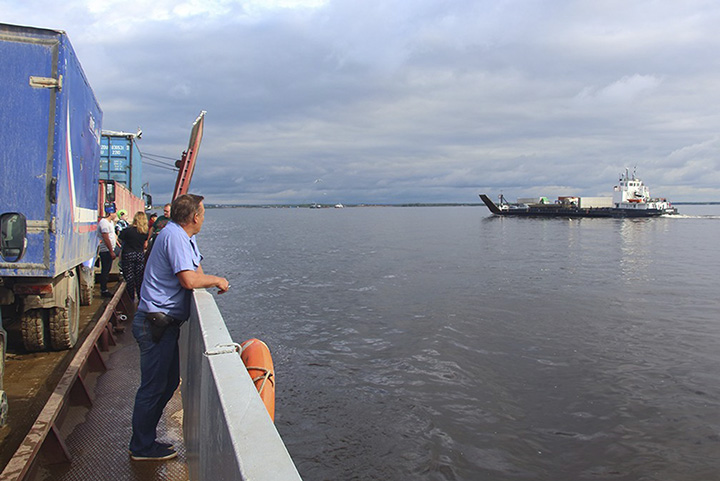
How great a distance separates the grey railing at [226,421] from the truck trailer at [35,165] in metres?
3.03

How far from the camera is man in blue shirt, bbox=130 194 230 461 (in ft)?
12.3

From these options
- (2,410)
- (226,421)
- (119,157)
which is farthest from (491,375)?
(119,157)

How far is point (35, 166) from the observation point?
5586mm

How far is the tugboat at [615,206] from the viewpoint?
8369 centimetres

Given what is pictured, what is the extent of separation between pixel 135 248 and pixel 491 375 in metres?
6.90

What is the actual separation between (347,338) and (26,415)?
7.56 m

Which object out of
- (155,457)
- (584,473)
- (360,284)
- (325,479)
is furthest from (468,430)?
(360,284)

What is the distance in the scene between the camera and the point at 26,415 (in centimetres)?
Answer: 491

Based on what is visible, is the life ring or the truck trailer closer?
the life ring

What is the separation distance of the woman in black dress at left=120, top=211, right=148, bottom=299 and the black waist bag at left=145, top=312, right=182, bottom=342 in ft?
18.7

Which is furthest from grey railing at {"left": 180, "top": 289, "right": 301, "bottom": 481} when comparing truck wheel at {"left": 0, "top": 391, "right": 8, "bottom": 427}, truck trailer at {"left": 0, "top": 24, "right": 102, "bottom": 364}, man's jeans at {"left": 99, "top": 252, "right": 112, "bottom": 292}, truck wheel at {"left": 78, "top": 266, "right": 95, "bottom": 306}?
man's jeans at {"left": 99, "top": 252, "right": 112, "bottom": 292}

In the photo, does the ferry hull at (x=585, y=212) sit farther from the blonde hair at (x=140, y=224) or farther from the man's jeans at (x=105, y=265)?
the blonde hair at (x=140, y=224)

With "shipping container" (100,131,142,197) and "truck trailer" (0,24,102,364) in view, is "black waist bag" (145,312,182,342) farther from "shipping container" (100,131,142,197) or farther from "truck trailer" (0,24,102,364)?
"shipping container" (100,131,142,197)

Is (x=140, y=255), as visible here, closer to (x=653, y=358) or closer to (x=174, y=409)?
(x=174, y=409)
